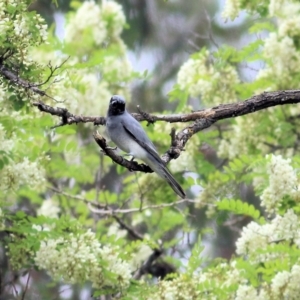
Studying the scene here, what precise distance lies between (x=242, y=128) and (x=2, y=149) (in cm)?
192

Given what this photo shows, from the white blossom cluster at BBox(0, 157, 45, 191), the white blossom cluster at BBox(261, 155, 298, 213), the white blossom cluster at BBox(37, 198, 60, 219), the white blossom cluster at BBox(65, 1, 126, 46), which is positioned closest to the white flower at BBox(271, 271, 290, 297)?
the white blossom cluster at BBox(261, 155, 298, 213)

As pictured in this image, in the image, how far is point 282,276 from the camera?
3.92 meters

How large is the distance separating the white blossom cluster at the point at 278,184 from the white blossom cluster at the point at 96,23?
231cm

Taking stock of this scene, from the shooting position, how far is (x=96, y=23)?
588 cm

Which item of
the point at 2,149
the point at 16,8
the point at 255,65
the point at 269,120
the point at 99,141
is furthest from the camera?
the point at 255,65

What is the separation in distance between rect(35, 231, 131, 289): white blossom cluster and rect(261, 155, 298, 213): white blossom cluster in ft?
2.93

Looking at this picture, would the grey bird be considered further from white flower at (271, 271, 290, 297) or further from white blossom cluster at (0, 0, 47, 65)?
white flower at (271, 271, 290, 297)

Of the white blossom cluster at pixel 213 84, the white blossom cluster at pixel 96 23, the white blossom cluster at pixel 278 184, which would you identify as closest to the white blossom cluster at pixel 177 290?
the white blossom cluster at pixel 278 184

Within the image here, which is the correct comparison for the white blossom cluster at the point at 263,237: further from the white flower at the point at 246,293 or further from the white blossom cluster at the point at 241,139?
the white blossom cluster at the point at 241,139

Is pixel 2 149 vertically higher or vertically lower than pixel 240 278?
higher

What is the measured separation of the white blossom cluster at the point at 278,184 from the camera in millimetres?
3926

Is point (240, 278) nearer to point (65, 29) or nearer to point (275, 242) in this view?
point (275, 242)

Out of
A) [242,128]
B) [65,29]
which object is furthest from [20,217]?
[65,29]

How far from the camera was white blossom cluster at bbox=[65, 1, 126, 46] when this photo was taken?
5.85m
